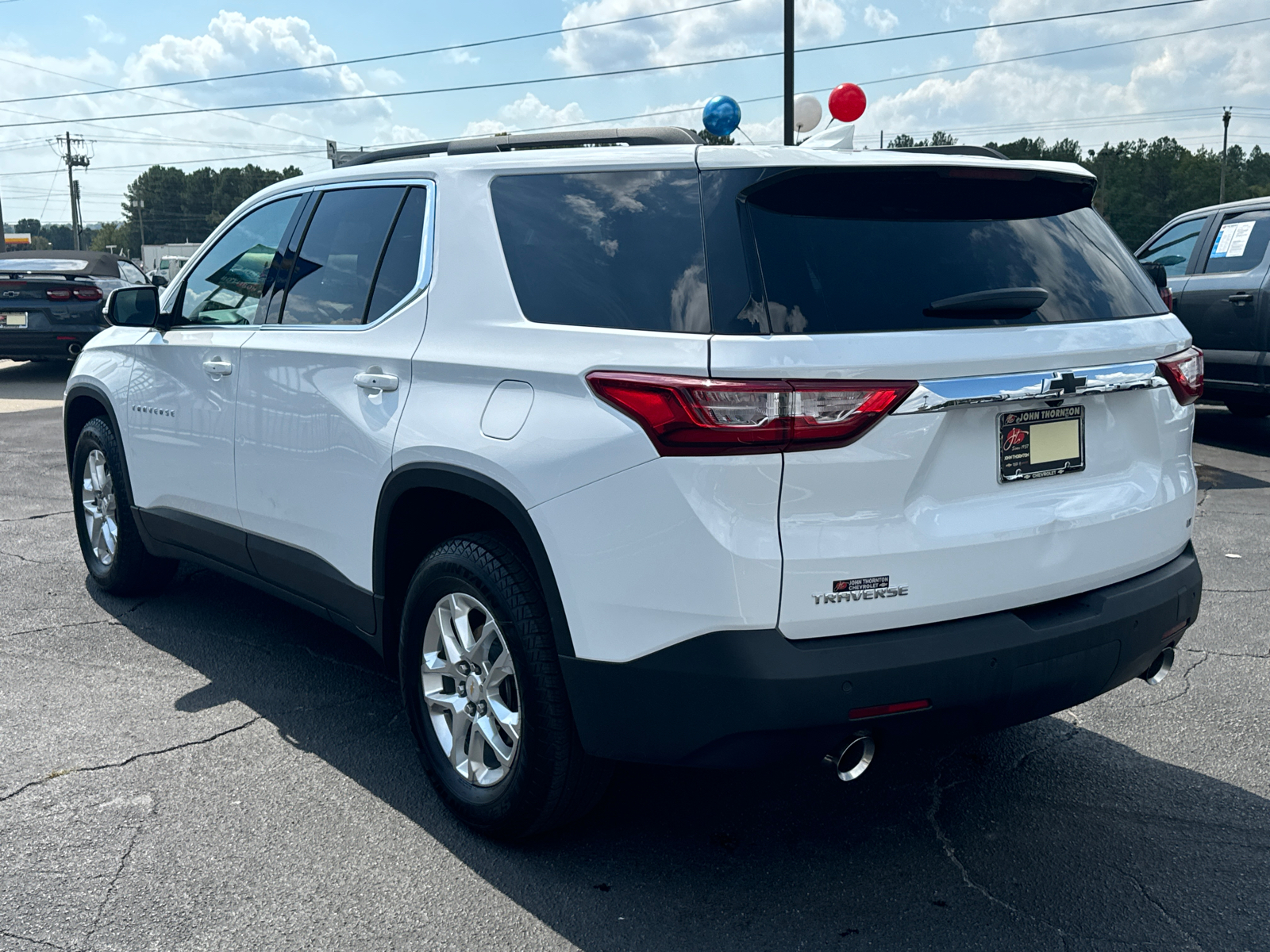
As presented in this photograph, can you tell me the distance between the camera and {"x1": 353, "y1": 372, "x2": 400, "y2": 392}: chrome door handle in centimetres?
334

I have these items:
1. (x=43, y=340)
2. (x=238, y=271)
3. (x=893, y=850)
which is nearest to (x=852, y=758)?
(x=893, y=850)

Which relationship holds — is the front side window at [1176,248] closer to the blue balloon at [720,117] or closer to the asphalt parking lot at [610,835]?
the blue balloon at [720,117]

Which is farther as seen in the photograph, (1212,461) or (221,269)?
(1212,461)

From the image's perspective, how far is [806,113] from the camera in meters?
16.6

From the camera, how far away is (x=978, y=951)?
266cm

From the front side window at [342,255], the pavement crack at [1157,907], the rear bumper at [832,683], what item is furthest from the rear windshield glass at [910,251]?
the pavement crack at [1157,907]

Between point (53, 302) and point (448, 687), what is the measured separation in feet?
43.8

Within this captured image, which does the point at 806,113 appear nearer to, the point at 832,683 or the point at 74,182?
the point at 832,683

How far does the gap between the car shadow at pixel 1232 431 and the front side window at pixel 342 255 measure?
27.3 feet

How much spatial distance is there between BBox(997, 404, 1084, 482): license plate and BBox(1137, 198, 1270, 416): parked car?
23.7 ft

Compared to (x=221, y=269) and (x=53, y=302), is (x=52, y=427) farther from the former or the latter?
(x=221, y=269)

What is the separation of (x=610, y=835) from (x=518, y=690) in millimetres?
583

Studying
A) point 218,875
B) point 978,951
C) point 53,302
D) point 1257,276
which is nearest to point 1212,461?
point 1257,276

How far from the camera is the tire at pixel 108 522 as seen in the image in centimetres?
516
